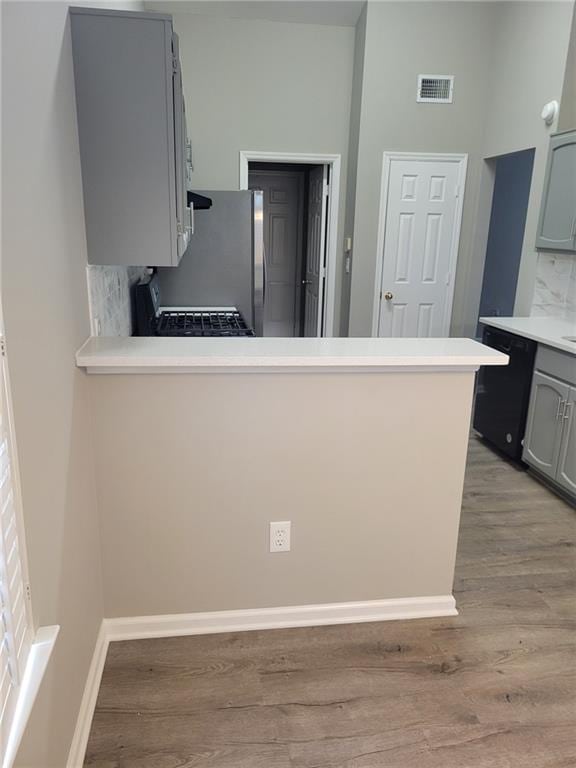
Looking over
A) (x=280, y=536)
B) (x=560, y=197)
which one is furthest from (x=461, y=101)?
(x=280, y=536)

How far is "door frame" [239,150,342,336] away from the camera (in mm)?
4738

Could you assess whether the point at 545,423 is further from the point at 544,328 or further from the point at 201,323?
the point at 201,323

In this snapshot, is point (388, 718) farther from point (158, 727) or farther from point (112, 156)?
point (112, 156)

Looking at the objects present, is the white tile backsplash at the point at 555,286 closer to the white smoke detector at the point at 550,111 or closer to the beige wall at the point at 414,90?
the white smoke detector at the point at 550,111

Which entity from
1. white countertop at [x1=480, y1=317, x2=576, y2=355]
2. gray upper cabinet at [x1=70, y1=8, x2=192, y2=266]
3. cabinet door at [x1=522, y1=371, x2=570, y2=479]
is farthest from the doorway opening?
gray upper cabinet at [x1=70, y1=8, x2=192, y2=266]

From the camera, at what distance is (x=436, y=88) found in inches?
180

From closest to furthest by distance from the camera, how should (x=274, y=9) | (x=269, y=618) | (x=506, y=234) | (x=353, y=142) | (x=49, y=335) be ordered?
Result: (x=49, y=335) < (x=269, y=618) < (x=274, y=9) < (x=353, y=142) < (x=506, y=234)

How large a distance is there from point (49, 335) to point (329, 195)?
13.4 ft

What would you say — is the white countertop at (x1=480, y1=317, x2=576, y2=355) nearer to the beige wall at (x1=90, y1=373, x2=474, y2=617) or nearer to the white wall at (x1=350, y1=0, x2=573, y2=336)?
the white wall at (x1=350, y1=0, x2=573, y2=336)

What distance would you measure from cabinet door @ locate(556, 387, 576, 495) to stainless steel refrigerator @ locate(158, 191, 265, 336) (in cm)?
204

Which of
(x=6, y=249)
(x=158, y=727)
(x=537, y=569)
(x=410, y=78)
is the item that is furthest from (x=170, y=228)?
(x=410, y=78)

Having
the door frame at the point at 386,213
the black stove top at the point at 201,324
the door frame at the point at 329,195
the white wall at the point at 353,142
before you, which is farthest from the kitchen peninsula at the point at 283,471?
the door frame at the point at 329,195

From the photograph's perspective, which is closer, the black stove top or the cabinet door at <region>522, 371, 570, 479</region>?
the black stove top

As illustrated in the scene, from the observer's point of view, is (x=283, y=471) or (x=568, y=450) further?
(x=568, y=450)
